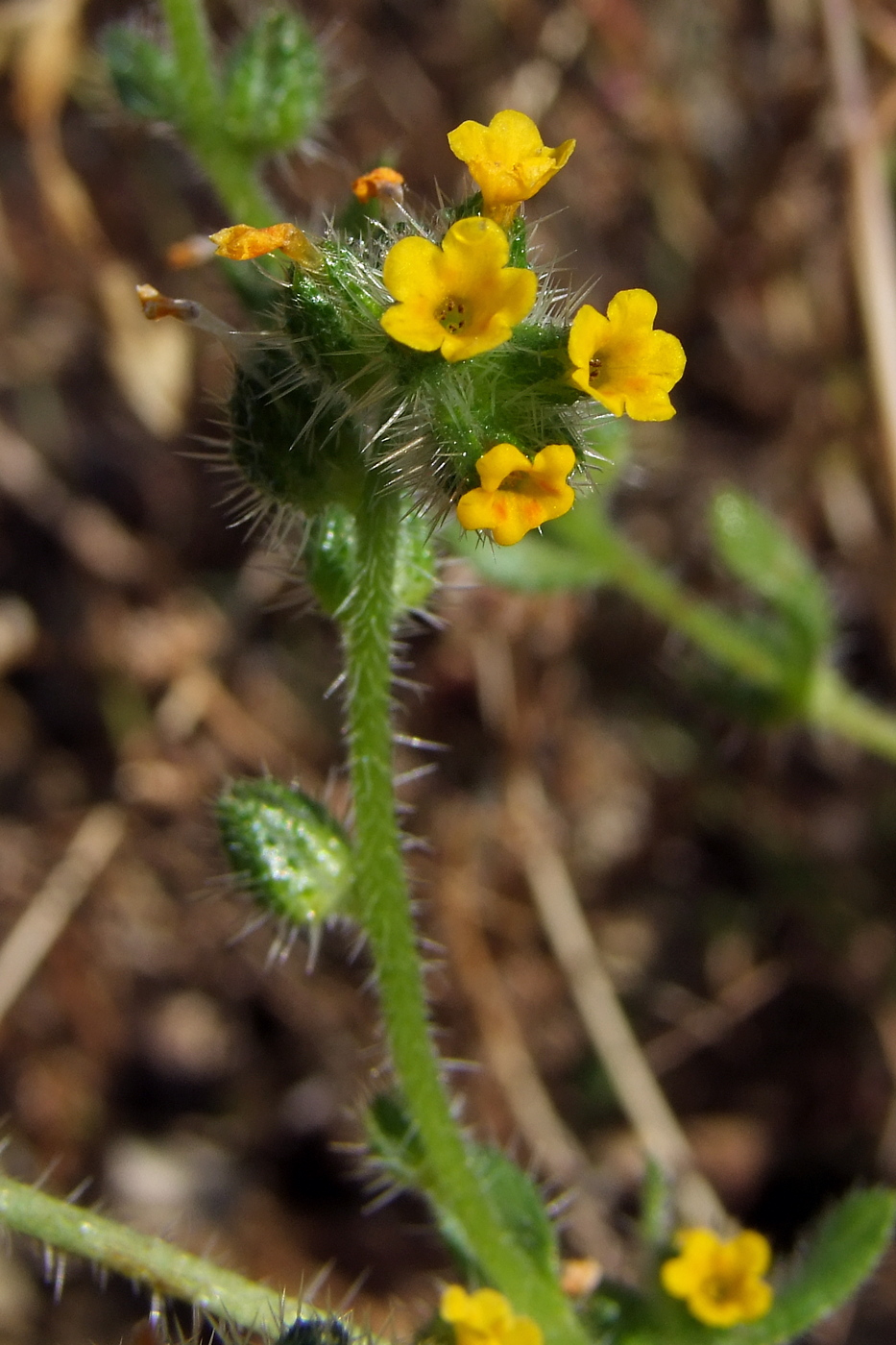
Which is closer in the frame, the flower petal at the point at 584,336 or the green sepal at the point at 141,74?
the flower petal at the point at 584,336

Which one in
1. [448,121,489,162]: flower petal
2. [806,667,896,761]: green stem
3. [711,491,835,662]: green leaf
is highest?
[448,121,489,162]: flower petal

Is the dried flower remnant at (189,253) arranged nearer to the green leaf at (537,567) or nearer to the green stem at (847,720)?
the green leaf at (537,567)

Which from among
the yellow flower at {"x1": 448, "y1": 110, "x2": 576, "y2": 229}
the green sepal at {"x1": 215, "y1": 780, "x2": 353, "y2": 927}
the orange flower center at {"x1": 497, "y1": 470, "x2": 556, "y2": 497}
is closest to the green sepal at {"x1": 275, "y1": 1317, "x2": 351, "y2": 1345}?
the green sepal at {"x1": 215, "y1": 780, "x2": 353, "y2": 927}

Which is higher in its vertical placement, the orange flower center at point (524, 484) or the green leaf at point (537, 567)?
the orange flower center at point (524, 484)

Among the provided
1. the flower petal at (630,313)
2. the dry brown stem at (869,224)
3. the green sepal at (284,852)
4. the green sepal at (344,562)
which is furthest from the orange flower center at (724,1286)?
the dry brown stem at (869,224)

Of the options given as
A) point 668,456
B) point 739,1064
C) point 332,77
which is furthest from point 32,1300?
point 332,77

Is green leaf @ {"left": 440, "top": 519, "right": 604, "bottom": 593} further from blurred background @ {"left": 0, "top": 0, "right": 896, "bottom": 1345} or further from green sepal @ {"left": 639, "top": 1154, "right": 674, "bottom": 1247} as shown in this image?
green sepal @ {"left": 639, "top": 1154, "right": 674, "bottom": 1247}
